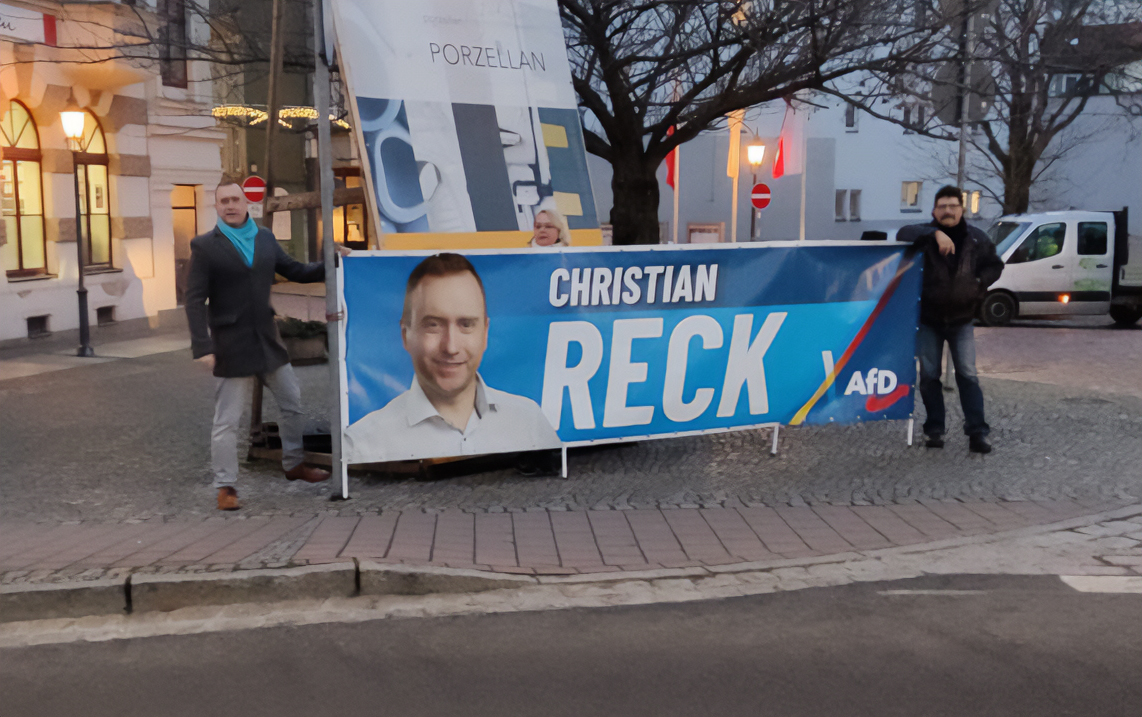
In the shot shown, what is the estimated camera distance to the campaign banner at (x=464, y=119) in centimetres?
788


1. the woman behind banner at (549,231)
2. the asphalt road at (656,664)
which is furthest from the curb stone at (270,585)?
the woman behind banner at (549,231)

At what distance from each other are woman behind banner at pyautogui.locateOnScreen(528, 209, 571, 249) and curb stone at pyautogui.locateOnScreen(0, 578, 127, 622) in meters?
3.97

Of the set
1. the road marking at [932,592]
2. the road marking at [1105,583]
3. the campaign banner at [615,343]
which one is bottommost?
the road marking at [932,592]

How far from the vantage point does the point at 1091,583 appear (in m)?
5.49

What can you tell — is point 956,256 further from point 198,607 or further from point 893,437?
point 198,607

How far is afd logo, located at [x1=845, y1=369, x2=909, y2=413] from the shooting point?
26.8 feet

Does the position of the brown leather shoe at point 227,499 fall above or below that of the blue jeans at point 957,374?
below

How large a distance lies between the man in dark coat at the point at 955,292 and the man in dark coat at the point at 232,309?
4.66 m

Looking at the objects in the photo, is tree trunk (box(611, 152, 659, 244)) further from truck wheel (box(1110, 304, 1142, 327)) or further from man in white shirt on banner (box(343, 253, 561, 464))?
truck wheel (box(1110, 304, 1142, 327))

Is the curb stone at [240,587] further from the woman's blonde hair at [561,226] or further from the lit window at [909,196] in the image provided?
the lit window at [909,196]

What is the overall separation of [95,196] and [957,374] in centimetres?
1452

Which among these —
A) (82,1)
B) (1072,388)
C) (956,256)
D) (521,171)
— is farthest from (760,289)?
(82,1)

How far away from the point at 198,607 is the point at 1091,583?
14.1ft

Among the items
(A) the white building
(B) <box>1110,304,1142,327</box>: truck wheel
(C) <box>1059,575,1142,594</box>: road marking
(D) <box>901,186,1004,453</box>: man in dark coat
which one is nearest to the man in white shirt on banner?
(D) <box>901,186,1004,453</box>: man in dark coat
